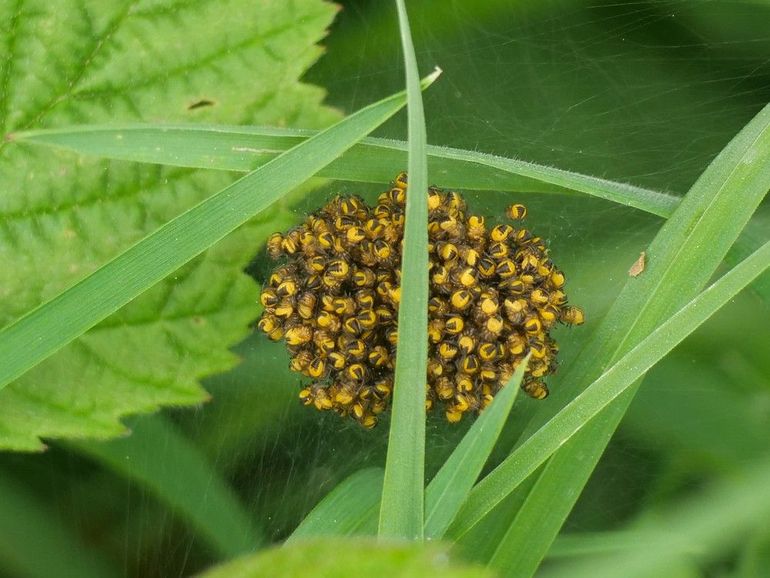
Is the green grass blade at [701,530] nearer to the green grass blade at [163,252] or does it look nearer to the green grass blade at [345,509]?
the green grass blade at [345,509]

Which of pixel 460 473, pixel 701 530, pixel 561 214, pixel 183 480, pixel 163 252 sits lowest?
pixel 701 530

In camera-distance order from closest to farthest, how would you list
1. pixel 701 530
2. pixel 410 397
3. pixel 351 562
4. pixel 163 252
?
pixel 351 562 < pixel 410 397 < pixel 163 252 < pixel 701 530

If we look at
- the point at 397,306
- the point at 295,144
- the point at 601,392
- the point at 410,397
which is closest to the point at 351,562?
the point at 410,397

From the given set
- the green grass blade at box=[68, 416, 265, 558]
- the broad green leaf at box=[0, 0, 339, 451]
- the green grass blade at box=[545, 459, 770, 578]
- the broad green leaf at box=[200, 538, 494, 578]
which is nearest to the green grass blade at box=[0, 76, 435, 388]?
the broad green leaf at box=[0, 0, 339, 451]

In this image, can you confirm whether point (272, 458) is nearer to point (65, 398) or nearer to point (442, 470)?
point (65, 398)

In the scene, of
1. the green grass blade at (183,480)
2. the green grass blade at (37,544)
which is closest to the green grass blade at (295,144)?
the green grass blade at (183,480)

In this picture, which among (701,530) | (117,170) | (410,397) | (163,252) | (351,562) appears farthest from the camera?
(117,170)

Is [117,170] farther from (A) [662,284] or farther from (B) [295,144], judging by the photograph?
(A) [662,284]
